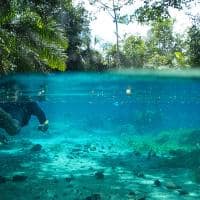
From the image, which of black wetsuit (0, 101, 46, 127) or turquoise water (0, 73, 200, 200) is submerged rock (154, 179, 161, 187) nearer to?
turquoise water (0, 73, 200, 200)

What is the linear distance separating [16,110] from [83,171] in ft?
9.78

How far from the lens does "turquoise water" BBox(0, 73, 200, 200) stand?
9.22 metres

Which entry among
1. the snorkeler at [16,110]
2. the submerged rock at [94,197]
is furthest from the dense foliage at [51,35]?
the submerged rock at [94,197]

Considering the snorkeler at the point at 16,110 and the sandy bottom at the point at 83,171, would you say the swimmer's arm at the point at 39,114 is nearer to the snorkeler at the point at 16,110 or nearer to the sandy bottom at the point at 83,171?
the snorkeler at the point at 16,110

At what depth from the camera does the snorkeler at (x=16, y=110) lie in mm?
11414

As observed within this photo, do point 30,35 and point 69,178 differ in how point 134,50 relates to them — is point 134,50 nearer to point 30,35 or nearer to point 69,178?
point 30,35

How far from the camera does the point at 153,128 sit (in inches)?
496

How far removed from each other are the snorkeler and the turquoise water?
20 cm

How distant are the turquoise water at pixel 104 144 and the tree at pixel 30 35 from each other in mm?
2186

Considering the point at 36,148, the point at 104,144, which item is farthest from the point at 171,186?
the point at 36,148

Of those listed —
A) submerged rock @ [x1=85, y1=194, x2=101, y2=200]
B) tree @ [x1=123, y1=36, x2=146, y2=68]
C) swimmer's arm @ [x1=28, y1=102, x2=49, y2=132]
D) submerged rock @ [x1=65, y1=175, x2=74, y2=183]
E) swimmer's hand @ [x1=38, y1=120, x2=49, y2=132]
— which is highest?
tree @ [x1=123, y1=36, x2=146, y2=68]

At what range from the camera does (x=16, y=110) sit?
11.9 metres

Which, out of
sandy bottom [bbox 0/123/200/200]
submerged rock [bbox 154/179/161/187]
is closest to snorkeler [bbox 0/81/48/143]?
sandy bottom [bbox 0/123/200/200]

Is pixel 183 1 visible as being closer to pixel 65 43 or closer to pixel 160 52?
pixel 65 43
